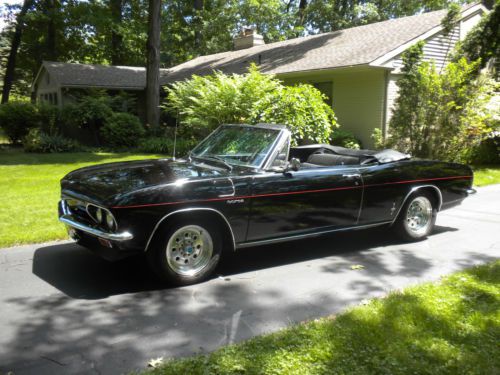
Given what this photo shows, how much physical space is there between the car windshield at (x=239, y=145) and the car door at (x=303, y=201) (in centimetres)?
36

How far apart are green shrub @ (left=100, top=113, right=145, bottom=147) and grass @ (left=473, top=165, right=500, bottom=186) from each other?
12.3m

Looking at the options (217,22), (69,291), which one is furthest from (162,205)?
(217,22)

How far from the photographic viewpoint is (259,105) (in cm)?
1063

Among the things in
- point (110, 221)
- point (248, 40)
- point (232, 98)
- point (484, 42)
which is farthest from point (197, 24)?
point (110, 221)

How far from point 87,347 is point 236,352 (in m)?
1.10

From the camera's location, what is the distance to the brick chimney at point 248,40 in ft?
86.7

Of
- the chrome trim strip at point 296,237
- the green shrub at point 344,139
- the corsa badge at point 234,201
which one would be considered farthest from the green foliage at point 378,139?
the corsa badge at point 234,201

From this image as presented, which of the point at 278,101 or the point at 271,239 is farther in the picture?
the point at 278,101

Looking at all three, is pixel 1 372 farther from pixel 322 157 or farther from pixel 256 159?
pixel 322 157

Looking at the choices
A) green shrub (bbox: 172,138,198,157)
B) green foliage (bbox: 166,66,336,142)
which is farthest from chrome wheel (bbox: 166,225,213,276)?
green shrub (bbox: 172,138,198,157)

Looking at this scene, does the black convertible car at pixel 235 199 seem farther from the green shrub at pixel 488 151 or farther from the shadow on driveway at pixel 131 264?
the green shrub at pixel 488 151

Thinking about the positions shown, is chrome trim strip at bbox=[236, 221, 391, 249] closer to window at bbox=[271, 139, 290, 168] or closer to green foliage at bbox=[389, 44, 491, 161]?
window at bbox=[271, 139, 290, 168]

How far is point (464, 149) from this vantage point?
1315 cm

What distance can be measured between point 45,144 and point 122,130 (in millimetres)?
2899
